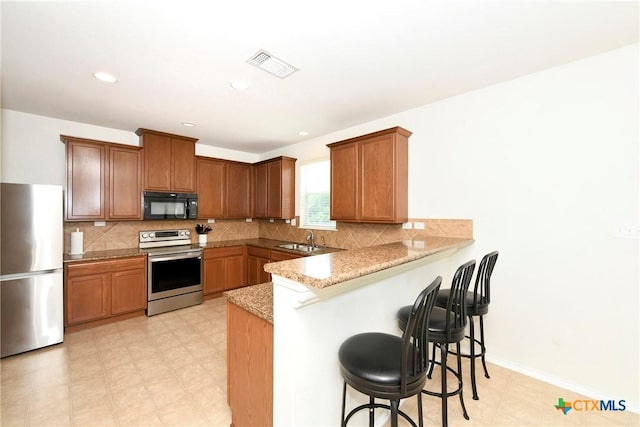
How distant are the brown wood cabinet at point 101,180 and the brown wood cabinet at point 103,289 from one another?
661 millimetres

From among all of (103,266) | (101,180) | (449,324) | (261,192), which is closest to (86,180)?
(101,180)

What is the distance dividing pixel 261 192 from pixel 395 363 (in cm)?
421

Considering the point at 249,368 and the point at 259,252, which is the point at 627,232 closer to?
the point at 249,368

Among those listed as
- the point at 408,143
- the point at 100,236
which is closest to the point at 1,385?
the point at 100,236

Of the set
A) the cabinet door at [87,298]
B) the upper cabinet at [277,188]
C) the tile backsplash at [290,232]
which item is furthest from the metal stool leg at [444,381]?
the cabinet door at [87,298]

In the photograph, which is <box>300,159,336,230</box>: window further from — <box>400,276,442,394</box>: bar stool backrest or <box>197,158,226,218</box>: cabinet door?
<box>400,276,442,394</box>: bar stool backrest

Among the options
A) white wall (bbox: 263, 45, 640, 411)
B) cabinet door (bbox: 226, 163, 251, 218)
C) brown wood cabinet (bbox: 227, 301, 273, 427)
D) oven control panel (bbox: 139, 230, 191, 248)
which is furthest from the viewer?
cabinet door (bbox: 226, 163, 251, 218)

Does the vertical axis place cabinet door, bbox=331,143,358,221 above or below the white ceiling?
below

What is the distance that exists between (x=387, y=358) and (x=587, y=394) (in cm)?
214

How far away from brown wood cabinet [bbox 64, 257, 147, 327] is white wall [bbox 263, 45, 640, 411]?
13.4 ft

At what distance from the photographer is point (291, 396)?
1.35m

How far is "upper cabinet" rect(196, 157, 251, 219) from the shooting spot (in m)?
4.55

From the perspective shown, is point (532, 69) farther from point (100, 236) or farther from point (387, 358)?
point (100, 236)

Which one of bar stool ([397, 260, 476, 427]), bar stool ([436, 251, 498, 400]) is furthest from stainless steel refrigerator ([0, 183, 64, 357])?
bar stool ([436, 251, 498, 400])
